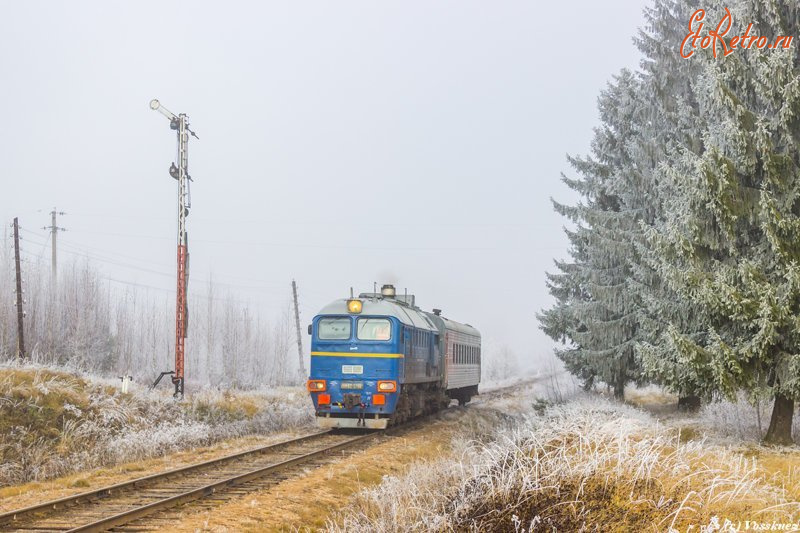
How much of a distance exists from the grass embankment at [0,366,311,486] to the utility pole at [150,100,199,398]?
0.87 m

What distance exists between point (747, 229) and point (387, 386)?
8411 mm

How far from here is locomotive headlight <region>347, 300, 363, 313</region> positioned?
17.6 m

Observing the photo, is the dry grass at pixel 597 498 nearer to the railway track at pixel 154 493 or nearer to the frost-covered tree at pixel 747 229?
the railway track at pixel 154 493

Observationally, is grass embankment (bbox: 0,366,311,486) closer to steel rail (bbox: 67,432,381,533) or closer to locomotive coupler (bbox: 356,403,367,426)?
locomotive coupler (bbox: 356,403,367,426)

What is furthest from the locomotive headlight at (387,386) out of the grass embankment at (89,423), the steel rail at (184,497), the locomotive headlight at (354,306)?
the grass embankment at (89,423)

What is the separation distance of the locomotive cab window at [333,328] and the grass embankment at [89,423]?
3187 millimetres

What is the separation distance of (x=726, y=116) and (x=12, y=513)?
499 inches

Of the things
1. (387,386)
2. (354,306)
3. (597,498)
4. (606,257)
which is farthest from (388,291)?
(597,498)

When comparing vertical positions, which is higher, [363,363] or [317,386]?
[363,363]

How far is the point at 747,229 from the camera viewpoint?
1286 centimetres

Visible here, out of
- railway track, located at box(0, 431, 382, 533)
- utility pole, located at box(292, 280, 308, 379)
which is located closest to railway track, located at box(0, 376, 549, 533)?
railway track, located at box(0, 431, 382, 533)

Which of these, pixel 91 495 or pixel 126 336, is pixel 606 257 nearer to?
pixel 91 495

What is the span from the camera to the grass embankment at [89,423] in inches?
501

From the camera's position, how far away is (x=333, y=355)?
17.3 meters
